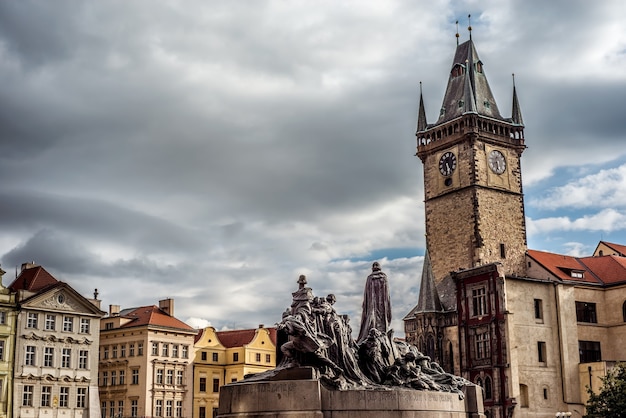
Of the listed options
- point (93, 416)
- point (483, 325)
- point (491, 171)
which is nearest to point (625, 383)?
point (483, 325)

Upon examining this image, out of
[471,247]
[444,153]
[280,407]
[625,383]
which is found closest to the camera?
[280,407]

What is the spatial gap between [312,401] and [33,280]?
43.9 m

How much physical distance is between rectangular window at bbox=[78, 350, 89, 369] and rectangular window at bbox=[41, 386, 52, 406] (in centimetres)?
291

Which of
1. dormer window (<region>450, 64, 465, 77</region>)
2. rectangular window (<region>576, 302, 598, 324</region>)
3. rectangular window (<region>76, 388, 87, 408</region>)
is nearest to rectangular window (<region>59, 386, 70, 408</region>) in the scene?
rectangular window (<region>76, 388, 87, 408</region>)

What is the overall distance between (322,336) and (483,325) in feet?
129

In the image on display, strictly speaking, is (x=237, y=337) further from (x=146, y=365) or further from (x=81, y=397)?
(x=81, y=397)

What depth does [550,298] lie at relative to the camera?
2549 inches

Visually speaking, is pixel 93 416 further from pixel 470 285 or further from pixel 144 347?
pixel 470 285

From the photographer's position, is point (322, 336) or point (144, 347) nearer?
point (322, 336)

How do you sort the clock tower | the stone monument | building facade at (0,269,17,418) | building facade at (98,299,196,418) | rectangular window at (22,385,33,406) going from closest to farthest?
the stone monument, building facade at (0,269,17,418), rectangular window at (22,385,33,406), building facade at (98,299,196,418), the clock tower

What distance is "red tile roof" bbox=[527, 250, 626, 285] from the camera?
67812mm

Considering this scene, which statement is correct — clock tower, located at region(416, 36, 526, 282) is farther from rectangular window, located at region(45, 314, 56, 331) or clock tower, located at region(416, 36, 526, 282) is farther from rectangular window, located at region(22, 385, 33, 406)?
rectangular window, located at region(22, 385, 33, 406)

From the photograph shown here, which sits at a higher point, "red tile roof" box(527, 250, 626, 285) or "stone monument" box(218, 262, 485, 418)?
"red tile roof" box(527, 250, 626, 285)

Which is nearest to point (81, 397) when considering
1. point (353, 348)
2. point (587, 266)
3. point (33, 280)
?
point (33, 280)
